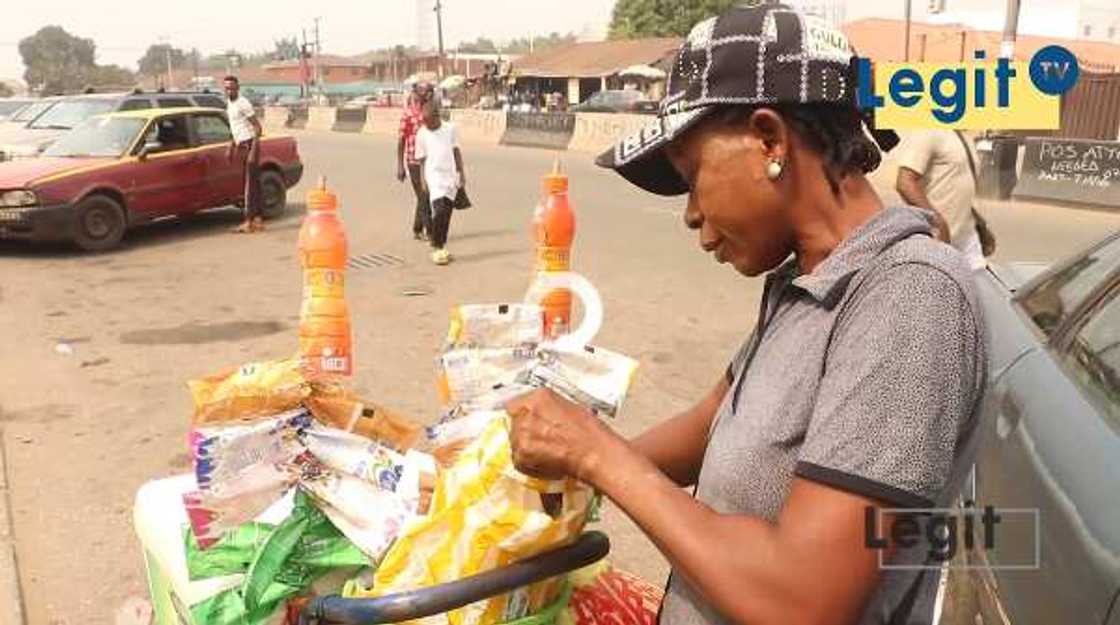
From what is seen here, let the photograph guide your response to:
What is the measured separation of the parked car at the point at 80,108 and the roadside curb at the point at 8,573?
410 inches

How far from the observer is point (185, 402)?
5379mm

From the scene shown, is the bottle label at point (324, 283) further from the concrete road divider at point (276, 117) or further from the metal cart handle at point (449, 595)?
the concrete road divider at point (276, 117)

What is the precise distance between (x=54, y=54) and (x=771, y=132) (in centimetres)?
15577

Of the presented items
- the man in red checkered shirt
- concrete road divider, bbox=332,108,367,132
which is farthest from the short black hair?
concrete road divider, bbox=332,108,367,132

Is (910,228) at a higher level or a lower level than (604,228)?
higher

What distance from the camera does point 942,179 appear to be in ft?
15.0

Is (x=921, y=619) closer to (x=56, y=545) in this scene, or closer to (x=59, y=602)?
(x=59, y=602)

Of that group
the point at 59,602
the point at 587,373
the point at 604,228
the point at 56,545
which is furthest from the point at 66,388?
the point at 604,228

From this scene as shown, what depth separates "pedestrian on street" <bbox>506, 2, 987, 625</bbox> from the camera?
3.53 feet

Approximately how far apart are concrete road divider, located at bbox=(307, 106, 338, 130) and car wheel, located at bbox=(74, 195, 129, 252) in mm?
25694

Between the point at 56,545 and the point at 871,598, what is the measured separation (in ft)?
11.4

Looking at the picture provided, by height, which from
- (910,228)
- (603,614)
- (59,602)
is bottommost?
(59,602)

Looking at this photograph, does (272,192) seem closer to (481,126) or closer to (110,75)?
(481,126)

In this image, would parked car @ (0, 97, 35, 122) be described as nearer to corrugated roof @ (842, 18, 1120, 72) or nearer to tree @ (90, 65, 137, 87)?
corrugated roof @ (842, 18, 1120, 72)
